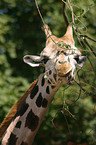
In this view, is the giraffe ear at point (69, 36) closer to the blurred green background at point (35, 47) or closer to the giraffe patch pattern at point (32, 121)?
the giraffe patch pattern at point (32, 121)

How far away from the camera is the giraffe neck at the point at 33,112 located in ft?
6.63

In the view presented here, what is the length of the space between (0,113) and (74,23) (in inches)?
98.8

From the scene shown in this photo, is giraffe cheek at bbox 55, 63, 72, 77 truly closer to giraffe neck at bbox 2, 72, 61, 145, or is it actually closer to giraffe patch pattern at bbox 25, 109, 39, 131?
giraffe neck at bbox 2, 72, 61, 145

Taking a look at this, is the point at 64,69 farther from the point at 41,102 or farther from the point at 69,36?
the point at 69,36

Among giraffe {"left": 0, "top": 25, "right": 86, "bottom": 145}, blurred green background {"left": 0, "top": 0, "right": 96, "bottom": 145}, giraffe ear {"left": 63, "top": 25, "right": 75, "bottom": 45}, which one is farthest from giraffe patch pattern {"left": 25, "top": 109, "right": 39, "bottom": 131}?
blurred green background {"left": 0, "top": 0, "right": 96, "bottom": 145}

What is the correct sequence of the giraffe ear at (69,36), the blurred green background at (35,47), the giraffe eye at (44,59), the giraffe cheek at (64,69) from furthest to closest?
1. the blurred green background at (35,47)
2. the giraffe ear at (69,36)
3. the giraffe eye at (44,59)
4. the giraffe cheek at (64,69)

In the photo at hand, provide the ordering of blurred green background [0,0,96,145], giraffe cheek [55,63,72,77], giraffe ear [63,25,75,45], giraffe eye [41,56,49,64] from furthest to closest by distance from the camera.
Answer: blurred green background [0,0,96,145]
giraffe ear [63,25,75,45]
giraffe eye [41,56,49,64]
giraffe cheek [55,63,72,77]

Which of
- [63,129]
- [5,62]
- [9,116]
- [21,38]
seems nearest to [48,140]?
[63,129]

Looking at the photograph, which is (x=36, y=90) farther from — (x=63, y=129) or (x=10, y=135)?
(x=63, y=129)

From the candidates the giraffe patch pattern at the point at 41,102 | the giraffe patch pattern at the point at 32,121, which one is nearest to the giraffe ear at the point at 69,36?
the giraffe patch pattern at the point at 41,102

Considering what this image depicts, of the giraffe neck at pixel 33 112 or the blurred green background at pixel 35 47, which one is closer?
the giraffe neck at pixel 33 112

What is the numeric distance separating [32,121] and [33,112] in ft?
0.26

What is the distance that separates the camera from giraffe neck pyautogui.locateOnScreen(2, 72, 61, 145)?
2.02m

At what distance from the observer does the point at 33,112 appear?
2033 mm
